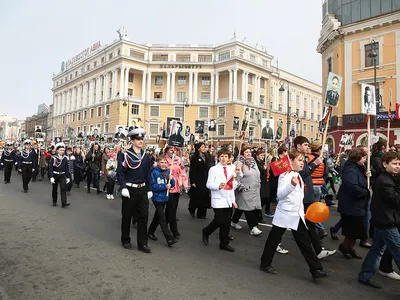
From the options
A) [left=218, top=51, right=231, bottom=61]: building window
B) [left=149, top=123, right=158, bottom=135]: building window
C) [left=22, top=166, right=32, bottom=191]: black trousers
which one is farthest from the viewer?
[left=149, top=123, right=158, bottom=135]: building window

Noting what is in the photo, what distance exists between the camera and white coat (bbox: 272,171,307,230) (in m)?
4.48

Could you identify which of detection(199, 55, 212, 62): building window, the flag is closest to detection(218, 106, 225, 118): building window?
detection(199, 55, 212, 62): building window

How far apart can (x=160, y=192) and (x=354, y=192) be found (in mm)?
3443

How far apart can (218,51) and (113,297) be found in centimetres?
6254

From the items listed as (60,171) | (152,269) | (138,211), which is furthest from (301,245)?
(60,171)

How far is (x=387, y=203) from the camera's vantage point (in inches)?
156

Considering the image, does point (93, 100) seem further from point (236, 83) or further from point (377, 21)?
point (377, 21)

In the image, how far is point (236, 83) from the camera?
199ft

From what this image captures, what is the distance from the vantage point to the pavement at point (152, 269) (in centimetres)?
388

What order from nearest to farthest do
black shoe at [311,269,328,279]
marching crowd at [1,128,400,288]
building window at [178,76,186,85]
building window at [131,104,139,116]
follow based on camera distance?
1. marching crowd at [1,128,400,288]
2. black shoe at [311,269,328,279]
3. building window at [131,104,139,116]
4. building window at [178,76,186,85]

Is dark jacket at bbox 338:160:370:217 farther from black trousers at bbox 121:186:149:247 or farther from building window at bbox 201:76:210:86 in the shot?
building window at bbox 201:76:210:86

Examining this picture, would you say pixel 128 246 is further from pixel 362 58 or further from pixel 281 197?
pixel 362 58

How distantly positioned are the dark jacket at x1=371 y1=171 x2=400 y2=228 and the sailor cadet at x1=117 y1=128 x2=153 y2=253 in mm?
3628

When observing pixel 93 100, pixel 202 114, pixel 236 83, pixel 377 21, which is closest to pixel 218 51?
pixel 236 83
